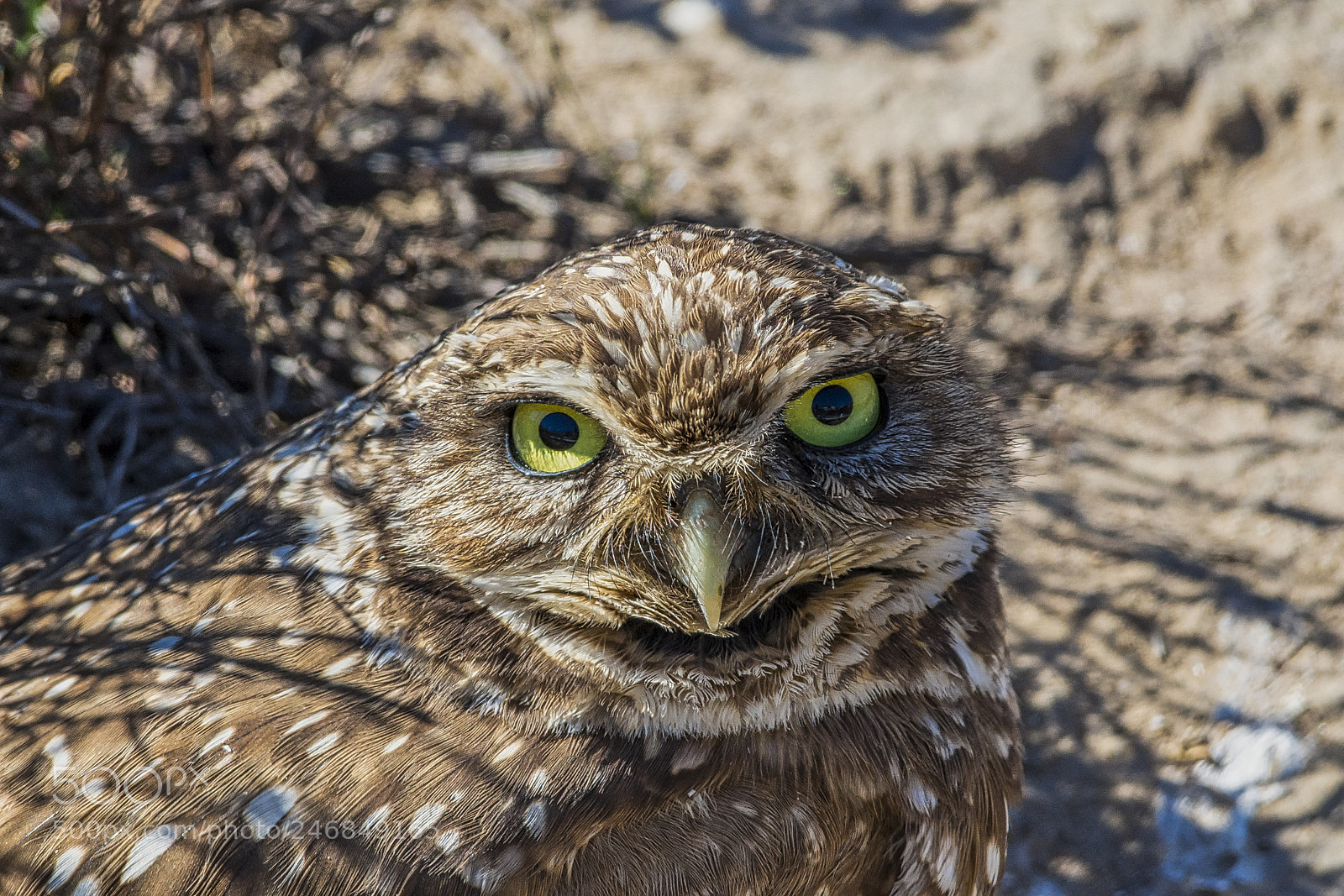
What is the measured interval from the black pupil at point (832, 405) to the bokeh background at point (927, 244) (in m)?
1.46

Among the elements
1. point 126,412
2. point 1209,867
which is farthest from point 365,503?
point 1209,867

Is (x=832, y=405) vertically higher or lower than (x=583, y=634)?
higher

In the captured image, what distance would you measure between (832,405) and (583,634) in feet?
1.66

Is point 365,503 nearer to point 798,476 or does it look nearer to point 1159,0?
point 798,476

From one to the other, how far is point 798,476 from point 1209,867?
68.4 inches

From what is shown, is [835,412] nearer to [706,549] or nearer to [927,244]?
[706,549]

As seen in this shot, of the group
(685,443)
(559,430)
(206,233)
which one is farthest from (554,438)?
(206,233)

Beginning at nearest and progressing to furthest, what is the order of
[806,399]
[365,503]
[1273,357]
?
[806,399]
[365,503]
[1273,357]

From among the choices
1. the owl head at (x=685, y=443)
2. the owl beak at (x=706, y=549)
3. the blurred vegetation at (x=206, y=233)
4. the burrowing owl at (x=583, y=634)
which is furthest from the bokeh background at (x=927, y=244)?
the owl beak at (x=706, y=549)

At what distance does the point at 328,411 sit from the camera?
209cm

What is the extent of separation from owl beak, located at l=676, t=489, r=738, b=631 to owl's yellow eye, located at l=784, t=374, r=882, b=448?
0.52 ft

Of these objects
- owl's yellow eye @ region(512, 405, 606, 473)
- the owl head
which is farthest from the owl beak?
owl's yellow eye @ region(512, 405, 606, 473)

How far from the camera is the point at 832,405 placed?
5.01 ft

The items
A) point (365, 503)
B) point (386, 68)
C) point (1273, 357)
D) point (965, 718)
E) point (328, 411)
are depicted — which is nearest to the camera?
point (365, 503)
